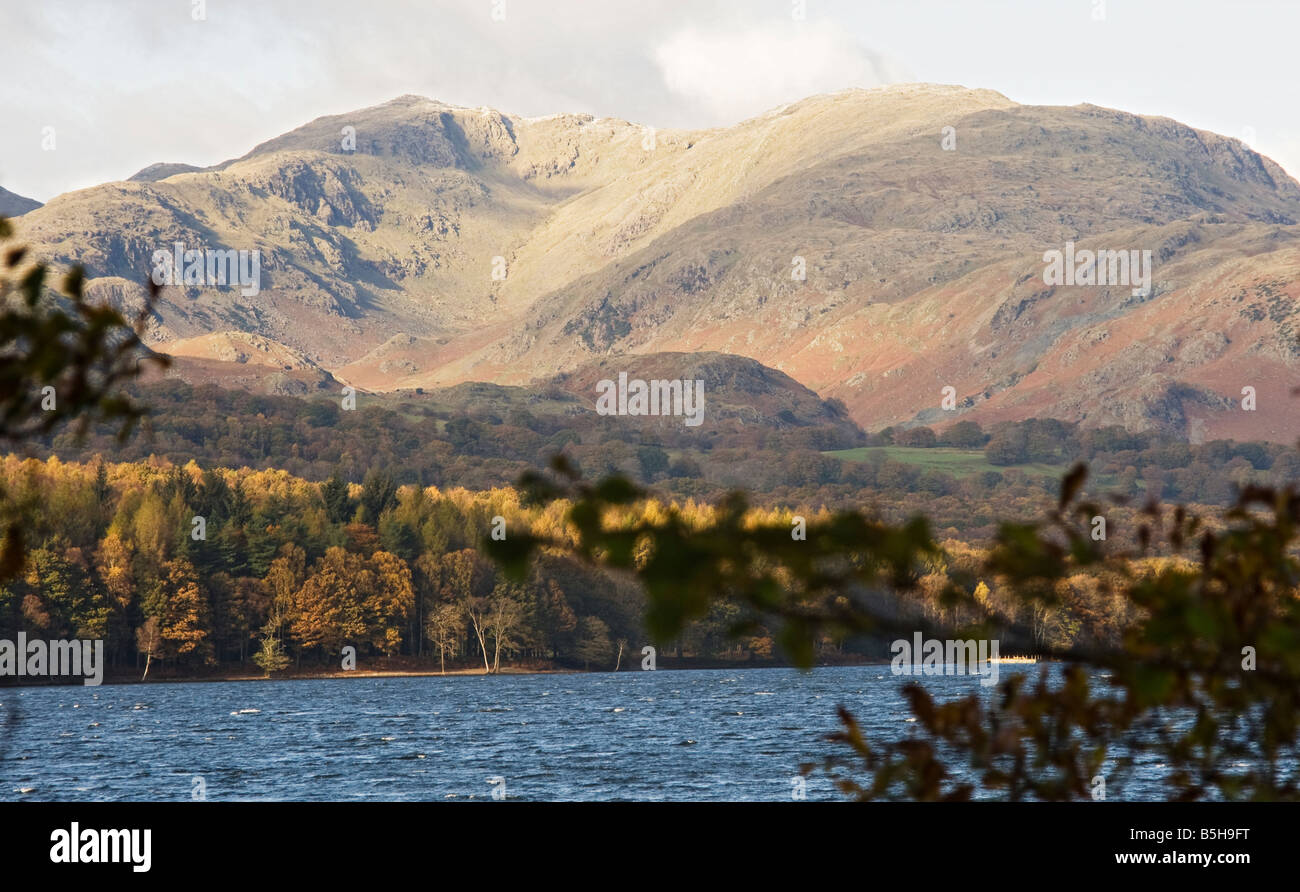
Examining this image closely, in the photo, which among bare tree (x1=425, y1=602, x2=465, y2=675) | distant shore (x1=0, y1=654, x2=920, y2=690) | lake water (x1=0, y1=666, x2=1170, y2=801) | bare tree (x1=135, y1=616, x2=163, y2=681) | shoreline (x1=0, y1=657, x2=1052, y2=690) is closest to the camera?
lake water (x1=0, y1=666, x2=1170, y2=801)

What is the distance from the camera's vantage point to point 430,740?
89.2 metres

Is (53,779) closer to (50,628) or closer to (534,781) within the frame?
(534,781)

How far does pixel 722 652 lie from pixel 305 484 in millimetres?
56669

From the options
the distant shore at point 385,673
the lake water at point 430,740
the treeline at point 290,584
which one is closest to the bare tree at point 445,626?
the treeline at point 290,584

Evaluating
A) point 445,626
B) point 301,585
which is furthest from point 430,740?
point 445,626

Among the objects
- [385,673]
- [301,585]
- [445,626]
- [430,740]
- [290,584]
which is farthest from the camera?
[385,673]

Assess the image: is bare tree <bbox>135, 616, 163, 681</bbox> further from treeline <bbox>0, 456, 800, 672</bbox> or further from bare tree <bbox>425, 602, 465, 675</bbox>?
bare tree <bbox>425, 602, 465, 675</bbox>

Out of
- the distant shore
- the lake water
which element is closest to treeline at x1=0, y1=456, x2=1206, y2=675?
the distant shore

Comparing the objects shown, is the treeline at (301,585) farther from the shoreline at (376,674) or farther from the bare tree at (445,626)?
the shoreline at (376,674)

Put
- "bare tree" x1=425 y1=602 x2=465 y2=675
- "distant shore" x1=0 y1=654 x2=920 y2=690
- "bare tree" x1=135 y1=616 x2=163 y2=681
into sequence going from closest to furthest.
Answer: "bare tree" x1=135 y1=616 x2=163 y2=681, "distant shore" x1=0 y1=654 x2=920 y2=690, "bare tree" x1=425 y1=602 x2=465 y2=675

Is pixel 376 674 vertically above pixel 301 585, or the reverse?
pixel 301 585

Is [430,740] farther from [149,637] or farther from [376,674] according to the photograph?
[376,674]

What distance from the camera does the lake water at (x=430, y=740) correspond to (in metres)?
65.3

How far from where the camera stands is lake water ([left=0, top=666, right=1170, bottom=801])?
214ft
